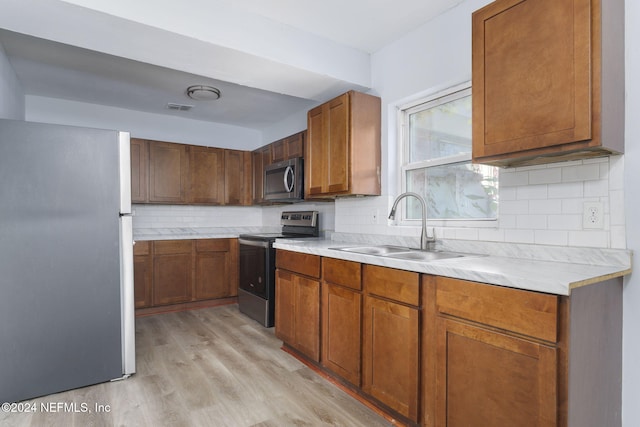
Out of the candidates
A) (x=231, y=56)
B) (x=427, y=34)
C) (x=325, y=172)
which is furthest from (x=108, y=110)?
(x=427, y=34)

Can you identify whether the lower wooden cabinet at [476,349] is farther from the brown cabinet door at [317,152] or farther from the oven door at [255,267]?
the oven door at [255,267]

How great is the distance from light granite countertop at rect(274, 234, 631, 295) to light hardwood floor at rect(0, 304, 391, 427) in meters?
0.89

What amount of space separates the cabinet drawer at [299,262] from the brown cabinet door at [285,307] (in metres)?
0.07

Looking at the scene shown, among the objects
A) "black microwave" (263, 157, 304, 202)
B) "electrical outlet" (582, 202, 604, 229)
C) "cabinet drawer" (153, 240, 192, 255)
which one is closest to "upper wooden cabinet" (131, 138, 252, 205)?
"cabinet drawer" (153, 240, 192, 255)

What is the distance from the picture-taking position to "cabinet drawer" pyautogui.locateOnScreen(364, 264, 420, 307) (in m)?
1.73

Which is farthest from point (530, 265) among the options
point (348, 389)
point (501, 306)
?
point (348, 389)

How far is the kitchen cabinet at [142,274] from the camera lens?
157 inches

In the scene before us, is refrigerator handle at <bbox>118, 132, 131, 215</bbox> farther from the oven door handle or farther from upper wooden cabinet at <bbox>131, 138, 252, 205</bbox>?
upper wooden cabinet at <bbox>131, 138, 252, 205</bbox>

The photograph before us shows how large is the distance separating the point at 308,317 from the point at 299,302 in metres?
0.16

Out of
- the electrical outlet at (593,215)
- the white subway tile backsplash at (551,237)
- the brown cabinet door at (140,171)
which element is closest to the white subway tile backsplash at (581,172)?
the electrical outlet at (593,215)

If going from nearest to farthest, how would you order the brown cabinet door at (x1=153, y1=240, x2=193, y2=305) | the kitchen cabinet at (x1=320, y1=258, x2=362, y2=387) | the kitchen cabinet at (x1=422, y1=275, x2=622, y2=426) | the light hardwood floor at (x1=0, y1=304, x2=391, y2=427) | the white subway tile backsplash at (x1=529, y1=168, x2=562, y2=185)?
1. the kitchen cabinet at (x1=422, y1=275, x2=622, y2=426)
2. the white subway tile backsplash at (x1=529, y1=168, x2=562, y2=185)
3. the light hardwood floor at (x1=0, y1=304, x2=391, y2=427)
4. the kitchen cabinet at (x1=320, y1=258, x2=362, y2=387)
5. the brown cabinet door at (x1=153, y1=240, x2=193, y2=305)

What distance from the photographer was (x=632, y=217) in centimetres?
153

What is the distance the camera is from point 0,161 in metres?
2.13

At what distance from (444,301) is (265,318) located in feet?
7.62
